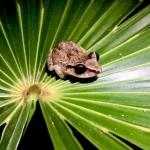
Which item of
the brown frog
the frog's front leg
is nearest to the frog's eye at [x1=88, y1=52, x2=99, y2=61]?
the brown frog

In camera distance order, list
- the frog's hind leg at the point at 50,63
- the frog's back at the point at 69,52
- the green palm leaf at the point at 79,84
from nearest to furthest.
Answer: the green palm leaf at the point at 79,84
the frog's hind leg at the point at 50,63
the frog's back at the point at 69,52

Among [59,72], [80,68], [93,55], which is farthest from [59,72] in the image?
[93,55]

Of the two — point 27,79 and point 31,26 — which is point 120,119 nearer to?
point 27,79

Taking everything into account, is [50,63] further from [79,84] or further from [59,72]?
[79,84]

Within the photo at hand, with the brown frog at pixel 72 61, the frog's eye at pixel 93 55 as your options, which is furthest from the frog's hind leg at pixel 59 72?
the frog's eye at pixel 93 55

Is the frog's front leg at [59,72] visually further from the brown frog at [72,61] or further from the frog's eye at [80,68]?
the frog's eye at [80,68]

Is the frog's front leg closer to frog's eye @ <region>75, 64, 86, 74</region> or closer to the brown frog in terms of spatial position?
the brown frog

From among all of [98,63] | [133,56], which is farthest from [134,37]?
[98,63]
